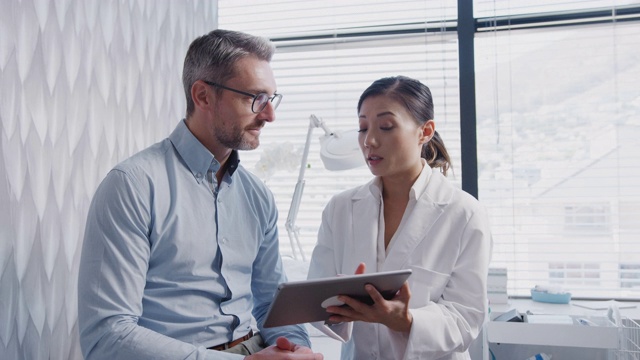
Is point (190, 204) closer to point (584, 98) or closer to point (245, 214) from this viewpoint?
point (245, 214)

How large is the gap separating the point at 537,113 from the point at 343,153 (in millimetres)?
1075

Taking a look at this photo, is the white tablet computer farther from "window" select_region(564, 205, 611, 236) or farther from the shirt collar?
"window" select_region(564, 205, 611, 236)

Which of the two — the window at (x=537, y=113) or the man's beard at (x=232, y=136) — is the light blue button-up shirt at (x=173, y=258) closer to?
the man's beard at (x=232, y=136)

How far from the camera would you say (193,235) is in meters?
1.42

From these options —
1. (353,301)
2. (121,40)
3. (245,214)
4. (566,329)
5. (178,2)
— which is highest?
(178,2)

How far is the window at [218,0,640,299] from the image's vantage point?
8.57ft

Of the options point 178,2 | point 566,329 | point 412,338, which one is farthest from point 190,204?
point 566,329

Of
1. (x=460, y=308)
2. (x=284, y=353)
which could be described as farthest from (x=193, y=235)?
(x=460, y=308)

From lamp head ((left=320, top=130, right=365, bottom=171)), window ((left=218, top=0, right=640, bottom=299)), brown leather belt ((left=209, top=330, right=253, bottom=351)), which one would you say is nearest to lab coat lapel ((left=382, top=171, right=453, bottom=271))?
brown leather belt ((left=209, top=330, right=253, bottom=351))

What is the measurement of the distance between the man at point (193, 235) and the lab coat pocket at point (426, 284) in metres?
0.33

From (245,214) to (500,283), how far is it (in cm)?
136

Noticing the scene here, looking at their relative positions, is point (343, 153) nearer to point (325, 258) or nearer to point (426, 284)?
point (325, 258)

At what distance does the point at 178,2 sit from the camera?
80.7 inches

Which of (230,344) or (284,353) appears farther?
(230,344)
